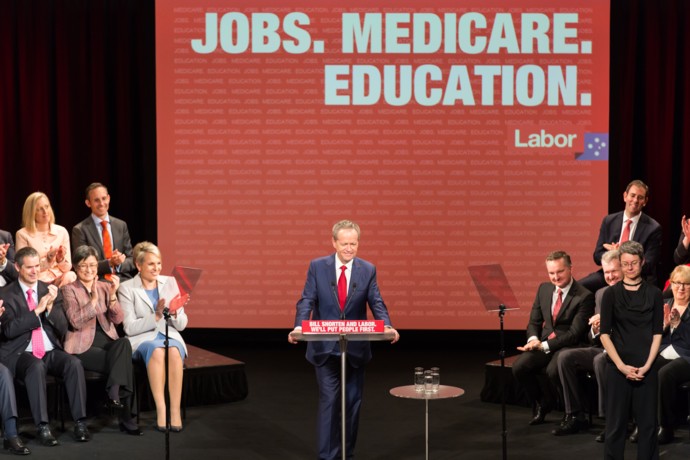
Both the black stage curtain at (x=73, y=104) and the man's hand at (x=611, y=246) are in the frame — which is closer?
the man's hand at (x=611, y=246)

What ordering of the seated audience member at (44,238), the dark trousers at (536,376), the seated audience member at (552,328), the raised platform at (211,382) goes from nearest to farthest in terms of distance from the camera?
the seated audience member at (552,328), the dark trousers at (536,376), the raised platform at (211,382), the seated audience member at (44,238)

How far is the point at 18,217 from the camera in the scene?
374 inches

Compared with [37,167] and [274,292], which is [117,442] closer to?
[274,292]

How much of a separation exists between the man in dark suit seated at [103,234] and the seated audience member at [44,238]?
27 cm

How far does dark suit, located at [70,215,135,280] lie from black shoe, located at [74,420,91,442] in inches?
66.0

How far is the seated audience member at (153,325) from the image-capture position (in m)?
6.48

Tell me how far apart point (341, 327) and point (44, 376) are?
2.53 meters

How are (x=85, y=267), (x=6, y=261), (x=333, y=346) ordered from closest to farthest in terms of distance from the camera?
1. (x=333, y=346)
2. (x=85, y=267)
3. (x=6, y=261)

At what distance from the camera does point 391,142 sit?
358 inches

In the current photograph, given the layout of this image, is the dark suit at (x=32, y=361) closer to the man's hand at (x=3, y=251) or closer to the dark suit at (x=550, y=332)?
the man's hand at (x=3, y=251)

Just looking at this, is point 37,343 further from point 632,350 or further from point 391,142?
point 391,142

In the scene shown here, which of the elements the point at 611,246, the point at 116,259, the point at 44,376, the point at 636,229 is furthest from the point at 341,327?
the point at 636,229

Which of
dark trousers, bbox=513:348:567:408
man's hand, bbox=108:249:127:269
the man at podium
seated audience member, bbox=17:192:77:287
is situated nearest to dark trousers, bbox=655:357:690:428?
dark trousers, bbox=513:348:567:408

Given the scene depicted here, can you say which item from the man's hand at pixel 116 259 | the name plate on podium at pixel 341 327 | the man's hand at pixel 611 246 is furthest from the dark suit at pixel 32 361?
the man's hand at pixel 611 246
